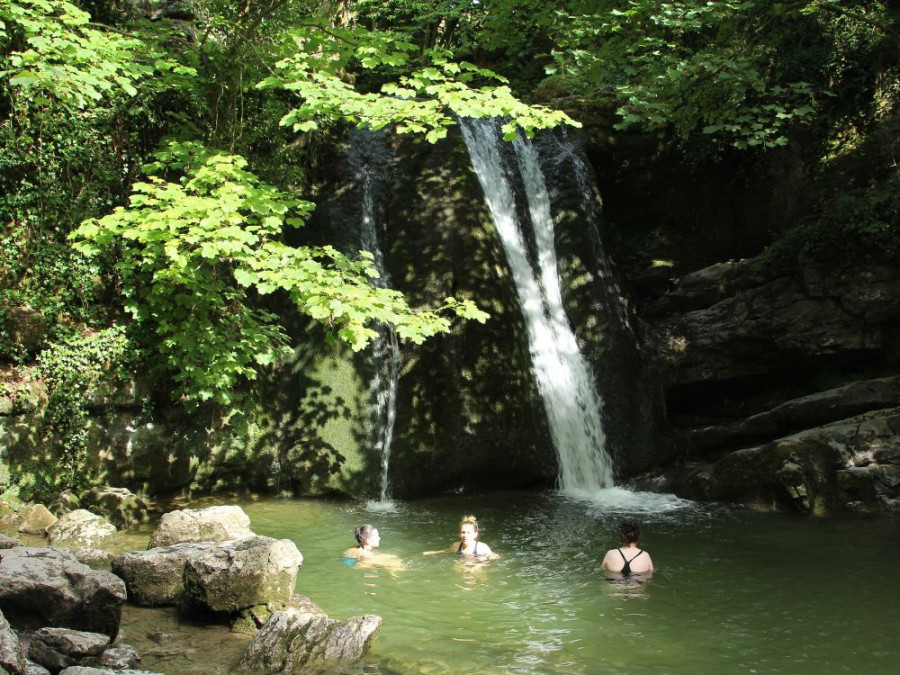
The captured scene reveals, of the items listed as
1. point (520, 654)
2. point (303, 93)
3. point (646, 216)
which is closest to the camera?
point (520, 654)

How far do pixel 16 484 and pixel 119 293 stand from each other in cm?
271

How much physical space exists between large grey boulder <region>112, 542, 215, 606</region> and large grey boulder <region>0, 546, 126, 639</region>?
835 millimetres

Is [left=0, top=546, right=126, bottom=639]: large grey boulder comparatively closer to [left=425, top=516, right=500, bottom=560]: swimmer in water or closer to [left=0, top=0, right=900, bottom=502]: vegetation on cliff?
[left=0, top=0, right=900, bottom=502]: vegetation on cliff

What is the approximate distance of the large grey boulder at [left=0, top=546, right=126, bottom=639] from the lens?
5.05m

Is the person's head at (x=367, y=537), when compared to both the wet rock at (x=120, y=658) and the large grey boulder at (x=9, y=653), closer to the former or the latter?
the wet rock at (x=120, y=658)

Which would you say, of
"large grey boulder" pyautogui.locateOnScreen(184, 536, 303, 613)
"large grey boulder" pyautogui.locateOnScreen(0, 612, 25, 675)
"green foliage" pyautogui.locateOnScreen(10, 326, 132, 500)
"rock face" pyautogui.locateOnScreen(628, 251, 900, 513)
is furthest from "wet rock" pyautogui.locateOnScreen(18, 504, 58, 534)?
"rock face" pyautogui.locateOnScreen(628, 251, 900, 513)

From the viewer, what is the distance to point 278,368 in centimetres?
1089

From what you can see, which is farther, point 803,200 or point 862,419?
point 803,200

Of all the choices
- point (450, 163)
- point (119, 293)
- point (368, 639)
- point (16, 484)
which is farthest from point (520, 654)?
point (450, 163)

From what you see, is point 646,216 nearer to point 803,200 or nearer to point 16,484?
point 803,200

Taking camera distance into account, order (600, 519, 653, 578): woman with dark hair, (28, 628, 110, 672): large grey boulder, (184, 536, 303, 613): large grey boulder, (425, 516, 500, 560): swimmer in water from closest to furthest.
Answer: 1. (28, 628, 110, 672): large grey boulder
2. (184, 536, 303, 613): large grey boulder
3. (600, 519, 653, 578): woman with dark hair
4. (425, 516, 500, 560): swimmer in water

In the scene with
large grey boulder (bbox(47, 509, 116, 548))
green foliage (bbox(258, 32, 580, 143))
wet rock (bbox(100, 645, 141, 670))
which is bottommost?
wet rock (bbox(100, 645, 141, 670))

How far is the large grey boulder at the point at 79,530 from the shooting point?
7.69 metres

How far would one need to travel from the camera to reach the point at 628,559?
6.77 m
